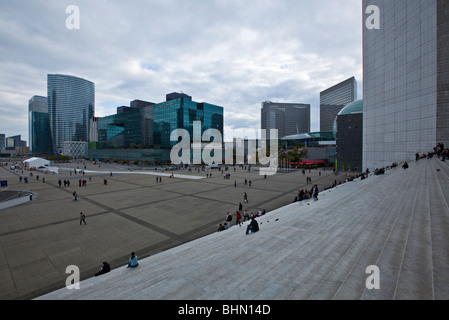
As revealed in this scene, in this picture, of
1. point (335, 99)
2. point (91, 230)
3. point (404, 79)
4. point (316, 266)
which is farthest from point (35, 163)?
point (335, 99)

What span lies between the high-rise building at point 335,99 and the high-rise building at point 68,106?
215 metres

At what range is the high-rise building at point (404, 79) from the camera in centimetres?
2547

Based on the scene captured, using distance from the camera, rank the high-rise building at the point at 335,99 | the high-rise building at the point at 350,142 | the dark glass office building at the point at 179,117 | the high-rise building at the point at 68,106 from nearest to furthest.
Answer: the high-rise building at the point at 350,142 < the dark glass office building at the point at 179,117 < the high-rise building at the point at 335,99 < the high-rise building at the point at 68,106

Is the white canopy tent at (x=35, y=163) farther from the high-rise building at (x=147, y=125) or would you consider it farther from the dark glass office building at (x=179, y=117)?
the dark glass office building at (x=179, y=117)

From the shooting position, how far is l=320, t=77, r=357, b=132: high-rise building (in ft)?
520

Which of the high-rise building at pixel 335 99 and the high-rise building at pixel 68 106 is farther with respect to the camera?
the high-rise building at pixel 68 106

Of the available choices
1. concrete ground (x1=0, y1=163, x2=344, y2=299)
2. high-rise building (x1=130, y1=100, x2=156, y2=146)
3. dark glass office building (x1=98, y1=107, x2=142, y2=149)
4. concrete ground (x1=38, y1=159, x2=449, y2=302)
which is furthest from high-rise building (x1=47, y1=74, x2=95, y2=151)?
concrete ground (x1=38, y1=159, x2=449, y2=302)

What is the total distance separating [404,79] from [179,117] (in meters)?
70.2

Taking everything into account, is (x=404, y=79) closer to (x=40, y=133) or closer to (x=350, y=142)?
(x=350, y=142)

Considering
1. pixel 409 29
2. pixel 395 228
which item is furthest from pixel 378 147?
pixel 395 228

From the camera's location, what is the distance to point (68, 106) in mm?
175500

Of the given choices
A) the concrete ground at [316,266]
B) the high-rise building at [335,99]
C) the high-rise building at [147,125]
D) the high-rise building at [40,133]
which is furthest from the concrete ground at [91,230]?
the high-rise building at [40,133]

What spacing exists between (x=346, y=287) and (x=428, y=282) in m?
1.65

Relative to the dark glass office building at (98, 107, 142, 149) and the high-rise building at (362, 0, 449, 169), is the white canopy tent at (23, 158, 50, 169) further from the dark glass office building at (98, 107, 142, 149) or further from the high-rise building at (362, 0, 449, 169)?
the high-rise building at (362, 0, 449, 169)
